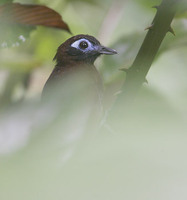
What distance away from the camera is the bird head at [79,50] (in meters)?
2.73

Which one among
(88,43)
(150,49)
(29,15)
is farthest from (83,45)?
(150,49)

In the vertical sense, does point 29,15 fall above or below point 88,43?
above

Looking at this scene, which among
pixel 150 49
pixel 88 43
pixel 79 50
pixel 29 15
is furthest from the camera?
pixel 79 50

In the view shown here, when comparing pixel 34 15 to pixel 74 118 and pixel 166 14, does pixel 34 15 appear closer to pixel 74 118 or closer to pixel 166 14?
pixel 166 14

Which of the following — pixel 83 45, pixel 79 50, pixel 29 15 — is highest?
pixel 29 15

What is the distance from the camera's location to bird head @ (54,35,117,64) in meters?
2.73

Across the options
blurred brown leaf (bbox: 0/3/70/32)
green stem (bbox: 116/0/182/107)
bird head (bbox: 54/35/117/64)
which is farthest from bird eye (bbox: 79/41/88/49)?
green stem (bbox: 116/0/182/107)

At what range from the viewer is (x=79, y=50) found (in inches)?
120

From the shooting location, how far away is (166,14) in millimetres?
865

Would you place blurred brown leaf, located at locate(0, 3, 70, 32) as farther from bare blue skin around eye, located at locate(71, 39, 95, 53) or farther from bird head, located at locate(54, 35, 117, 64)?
bare blue skin around eye, located at locate(71, 39, 95, 53)

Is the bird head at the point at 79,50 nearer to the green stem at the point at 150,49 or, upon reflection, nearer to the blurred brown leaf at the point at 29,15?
the blurred brown leaf at the point at 29,15

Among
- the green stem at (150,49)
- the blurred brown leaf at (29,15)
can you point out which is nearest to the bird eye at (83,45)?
the blurred brown leaf at (29,15)

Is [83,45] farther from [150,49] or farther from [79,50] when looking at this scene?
[150,49]

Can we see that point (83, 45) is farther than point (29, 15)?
Yes
